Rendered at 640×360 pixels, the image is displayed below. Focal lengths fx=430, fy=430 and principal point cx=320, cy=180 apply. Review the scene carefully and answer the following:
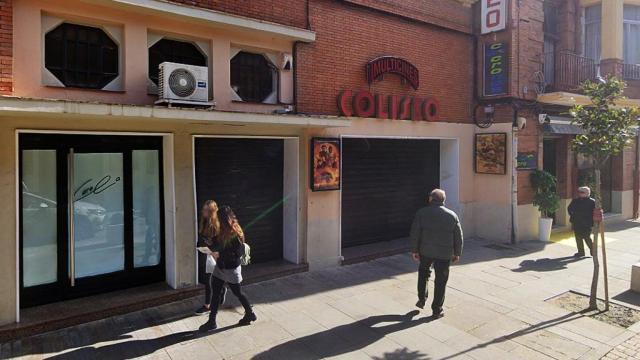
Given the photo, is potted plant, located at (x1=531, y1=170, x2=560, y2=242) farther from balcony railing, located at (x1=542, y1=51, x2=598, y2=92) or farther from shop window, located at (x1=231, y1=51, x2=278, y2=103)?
shop window, located at (x1=231, y1=51, x2=278, y2=103)

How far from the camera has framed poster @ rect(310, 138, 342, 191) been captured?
888 cm

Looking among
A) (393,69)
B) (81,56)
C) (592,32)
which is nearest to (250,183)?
(81,56)

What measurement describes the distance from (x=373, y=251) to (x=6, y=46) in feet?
26.0

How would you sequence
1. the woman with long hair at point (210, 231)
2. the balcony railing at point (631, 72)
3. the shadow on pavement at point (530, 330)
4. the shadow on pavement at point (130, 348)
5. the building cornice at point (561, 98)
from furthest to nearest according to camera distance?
the balcony railing at point (631, 72), the building cornice at point (561, 98), the woman with long hair at point (210, 231), the shadow on pavement at point (530, 330), the shadow on pavement at point (130, 348)

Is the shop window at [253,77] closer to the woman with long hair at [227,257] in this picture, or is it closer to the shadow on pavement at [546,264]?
the woman with long hair at [227,257]

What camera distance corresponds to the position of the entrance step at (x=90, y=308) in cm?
588

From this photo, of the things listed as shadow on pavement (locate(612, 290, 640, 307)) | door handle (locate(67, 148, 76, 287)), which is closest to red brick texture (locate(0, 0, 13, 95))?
door handle (locate(67, 148, 76, 287))

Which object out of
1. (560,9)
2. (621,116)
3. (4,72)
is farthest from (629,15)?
(4,72)

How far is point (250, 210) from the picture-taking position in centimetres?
891

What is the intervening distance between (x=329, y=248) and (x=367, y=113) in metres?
3.19

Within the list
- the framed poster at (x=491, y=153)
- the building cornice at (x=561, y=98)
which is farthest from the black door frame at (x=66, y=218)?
the building cornice at (x=561, y=98)

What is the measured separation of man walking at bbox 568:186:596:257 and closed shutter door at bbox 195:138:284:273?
709 cm

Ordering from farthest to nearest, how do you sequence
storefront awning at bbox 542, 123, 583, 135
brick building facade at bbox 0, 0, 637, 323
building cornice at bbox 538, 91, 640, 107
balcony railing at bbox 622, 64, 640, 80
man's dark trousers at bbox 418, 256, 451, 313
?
balcony railing at bbox 622, 64, 640, 80 < storefront awning at bbox 542, 123, 583, 135 < building cornice at bbox 538, 91, 640, 107 < man's dark trousers at bbox 418, 256, 451, 313 < brick building facade at bbox 0, 0, 637, 323

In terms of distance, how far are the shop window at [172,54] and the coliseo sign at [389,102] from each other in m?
3.14
